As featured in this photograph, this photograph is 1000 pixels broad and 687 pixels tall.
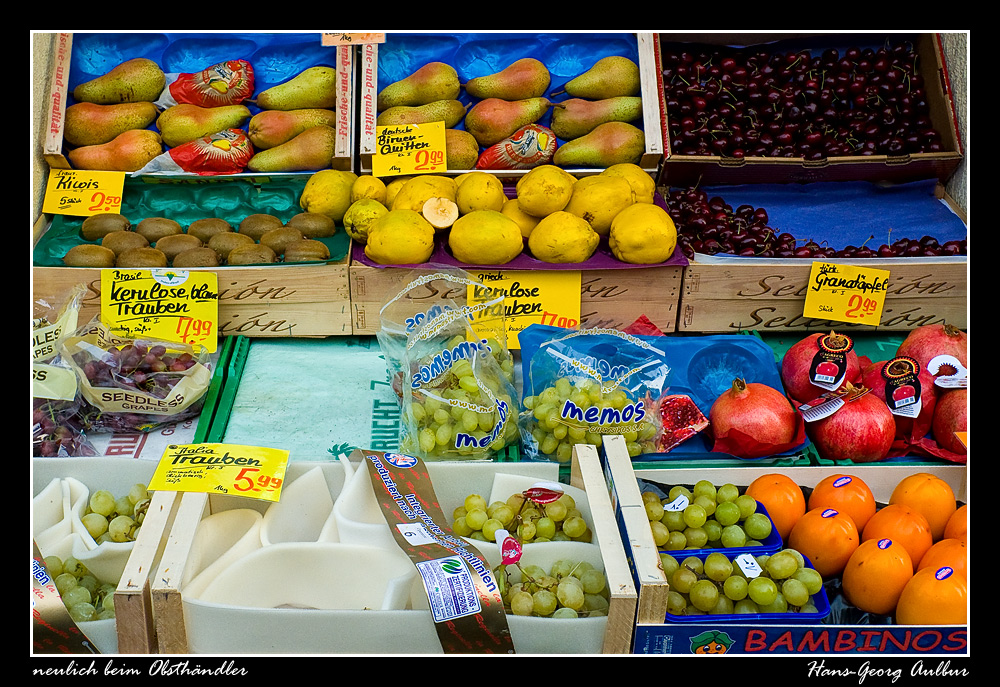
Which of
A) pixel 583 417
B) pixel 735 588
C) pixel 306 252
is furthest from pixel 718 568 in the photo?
pixel 306 252

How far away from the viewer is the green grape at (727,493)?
144cm

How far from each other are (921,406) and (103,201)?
222 cm

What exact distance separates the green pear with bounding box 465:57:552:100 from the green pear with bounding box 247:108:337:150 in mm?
480

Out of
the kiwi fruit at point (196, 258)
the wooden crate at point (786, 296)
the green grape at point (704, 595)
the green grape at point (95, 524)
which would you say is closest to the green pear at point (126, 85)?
the kiwi fruit at point (196, 258)

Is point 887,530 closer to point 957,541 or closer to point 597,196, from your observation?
→ point 957,541

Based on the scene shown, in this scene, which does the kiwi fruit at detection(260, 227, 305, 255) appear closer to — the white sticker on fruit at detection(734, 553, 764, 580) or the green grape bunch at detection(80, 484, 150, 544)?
the green grape bunch at detection(80, 484, 150, 544)

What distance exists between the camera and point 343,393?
2.02 meters

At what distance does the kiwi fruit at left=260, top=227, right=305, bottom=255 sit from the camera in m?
2.15

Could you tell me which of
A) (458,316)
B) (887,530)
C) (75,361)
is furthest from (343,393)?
(887,530)

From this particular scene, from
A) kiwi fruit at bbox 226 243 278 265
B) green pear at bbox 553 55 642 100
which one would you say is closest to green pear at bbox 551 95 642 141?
green pear at bbox 553 55 642 100

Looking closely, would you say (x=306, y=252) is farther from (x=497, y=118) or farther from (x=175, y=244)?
(x=497, y=118)

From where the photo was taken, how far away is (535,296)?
7.00ft

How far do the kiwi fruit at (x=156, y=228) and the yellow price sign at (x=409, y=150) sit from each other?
0.58 m

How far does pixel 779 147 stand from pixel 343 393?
1523mm
